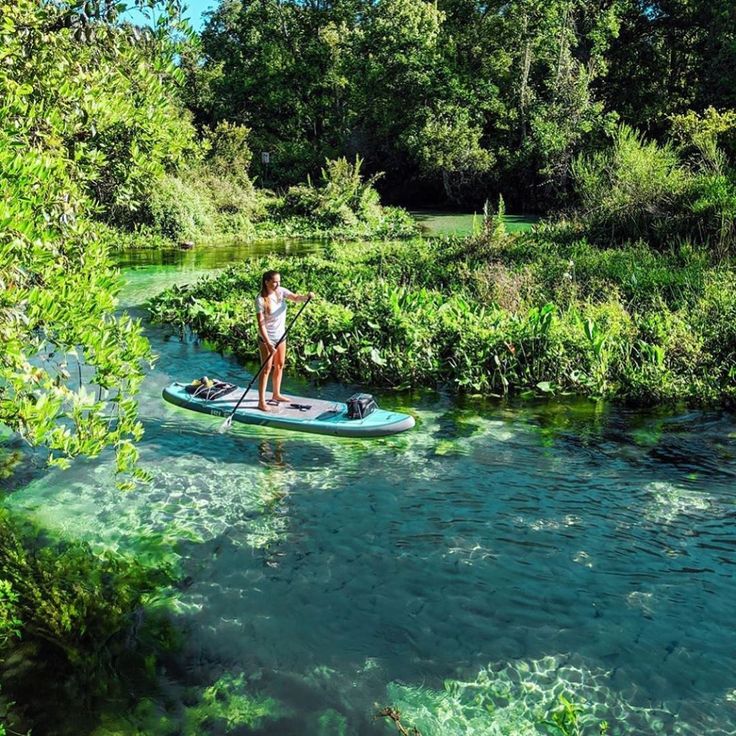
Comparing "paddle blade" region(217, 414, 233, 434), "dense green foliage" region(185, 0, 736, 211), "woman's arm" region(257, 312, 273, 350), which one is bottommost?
"paddle blade" region(217, 414, 233, 434)

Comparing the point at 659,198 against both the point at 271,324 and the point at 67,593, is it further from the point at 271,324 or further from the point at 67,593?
the point at 67,593

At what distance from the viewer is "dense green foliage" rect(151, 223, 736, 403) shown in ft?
38.2

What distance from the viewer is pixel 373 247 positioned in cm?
2384

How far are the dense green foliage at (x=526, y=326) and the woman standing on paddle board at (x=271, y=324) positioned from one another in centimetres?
200

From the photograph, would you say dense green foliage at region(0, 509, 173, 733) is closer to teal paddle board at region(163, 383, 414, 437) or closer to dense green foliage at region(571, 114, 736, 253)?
teal paddle board at region(163, 383, 414, 437)

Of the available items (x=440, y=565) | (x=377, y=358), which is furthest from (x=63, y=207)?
(x=377, y=358)

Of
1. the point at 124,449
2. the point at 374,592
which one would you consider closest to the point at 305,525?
the point at 374,592

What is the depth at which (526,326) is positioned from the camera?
1205 centimetres

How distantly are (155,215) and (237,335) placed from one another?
18.3 metres

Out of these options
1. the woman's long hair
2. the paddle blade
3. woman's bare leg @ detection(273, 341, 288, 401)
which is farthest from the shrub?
the paddle blade

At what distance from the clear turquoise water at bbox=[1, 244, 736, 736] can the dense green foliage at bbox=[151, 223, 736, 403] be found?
94 cm

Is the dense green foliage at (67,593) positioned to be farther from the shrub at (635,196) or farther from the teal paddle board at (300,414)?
the shrub at (635,196)

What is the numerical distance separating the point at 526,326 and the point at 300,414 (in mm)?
4110

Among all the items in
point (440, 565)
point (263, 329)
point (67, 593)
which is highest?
point (263, 329)
